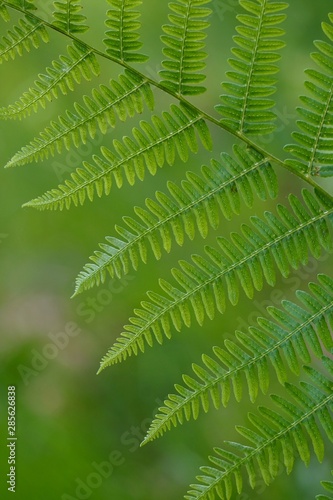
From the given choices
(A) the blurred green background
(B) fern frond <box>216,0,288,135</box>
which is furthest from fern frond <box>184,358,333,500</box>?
(A) the blurred green background

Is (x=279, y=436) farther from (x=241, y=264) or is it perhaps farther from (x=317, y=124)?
(x=317, y=124)

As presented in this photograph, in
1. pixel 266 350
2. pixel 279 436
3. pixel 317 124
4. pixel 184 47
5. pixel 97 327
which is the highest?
pixel 97 327

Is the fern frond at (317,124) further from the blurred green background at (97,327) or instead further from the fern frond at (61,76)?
the blurred green background at (97,327)

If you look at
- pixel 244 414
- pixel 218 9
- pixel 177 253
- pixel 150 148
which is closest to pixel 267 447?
pixel 150 148

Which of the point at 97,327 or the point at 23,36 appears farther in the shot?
the point at 97,327

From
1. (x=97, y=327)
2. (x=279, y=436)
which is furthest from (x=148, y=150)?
(x=97, y=327)

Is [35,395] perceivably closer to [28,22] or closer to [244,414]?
[244,414]

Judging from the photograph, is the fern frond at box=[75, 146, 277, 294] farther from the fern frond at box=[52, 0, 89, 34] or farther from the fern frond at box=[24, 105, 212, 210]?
the fern frond at box=[52, 0, 89, 34]
